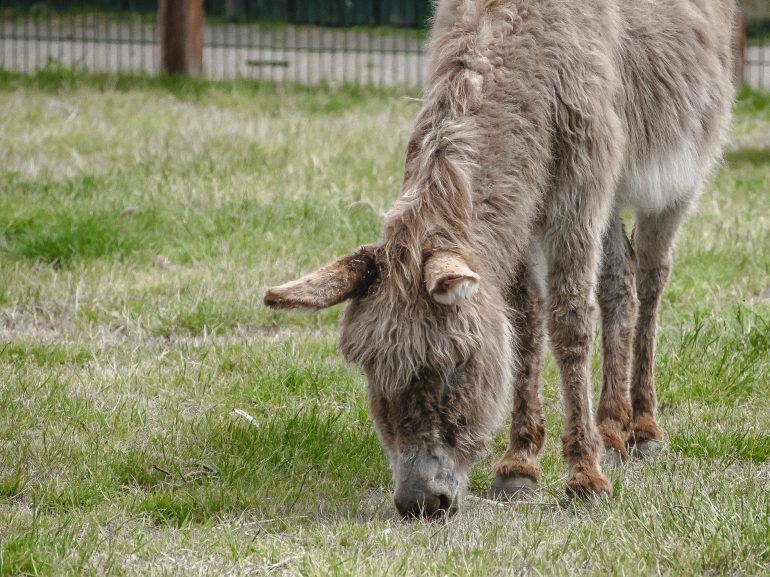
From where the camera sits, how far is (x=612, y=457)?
16.7ft

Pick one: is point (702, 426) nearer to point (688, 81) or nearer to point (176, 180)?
point (688, 81)

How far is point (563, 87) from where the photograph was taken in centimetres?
430

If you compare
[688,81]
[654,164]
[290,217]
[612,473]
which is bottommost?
[612,473]

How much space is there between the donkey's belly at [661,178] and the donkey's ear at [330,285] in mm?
1447

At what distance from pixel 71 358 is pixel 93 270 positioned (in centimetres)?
120

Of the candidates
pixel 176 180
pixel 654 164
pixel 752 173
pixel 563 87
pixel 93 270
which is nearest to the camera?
pixel 563 87

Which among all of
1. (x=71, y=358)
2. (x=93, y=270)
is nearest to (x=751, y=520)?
(x=71, y=358)

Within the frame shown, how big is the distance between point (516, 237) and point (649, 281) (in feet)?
5.09

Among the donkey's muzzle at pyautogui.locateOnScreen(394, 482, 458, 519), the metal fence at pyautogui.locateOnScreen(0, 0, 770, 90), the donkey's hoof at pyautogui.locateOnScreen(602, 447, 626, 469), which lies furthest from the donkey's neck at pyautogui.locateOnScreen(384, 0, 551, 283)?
the metal fence at pyautogui.locateOnScreen(0, 0, 770, 90)

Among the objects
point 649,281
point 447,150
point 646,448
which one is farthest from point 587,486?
point 649,281

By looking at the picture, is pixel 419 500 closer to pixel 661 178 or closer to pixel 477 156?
pixel 477 156

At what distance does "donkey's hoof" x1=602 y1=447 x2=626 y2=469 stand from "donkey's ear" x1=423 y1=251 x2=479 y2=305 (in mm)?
1567

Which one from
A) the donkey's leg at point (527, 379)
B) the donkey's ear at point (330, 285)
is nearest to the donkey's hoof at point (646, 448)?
the donkey's leg at point (527, 379)

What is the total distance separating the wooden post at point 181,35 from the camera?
1173 centimetres
